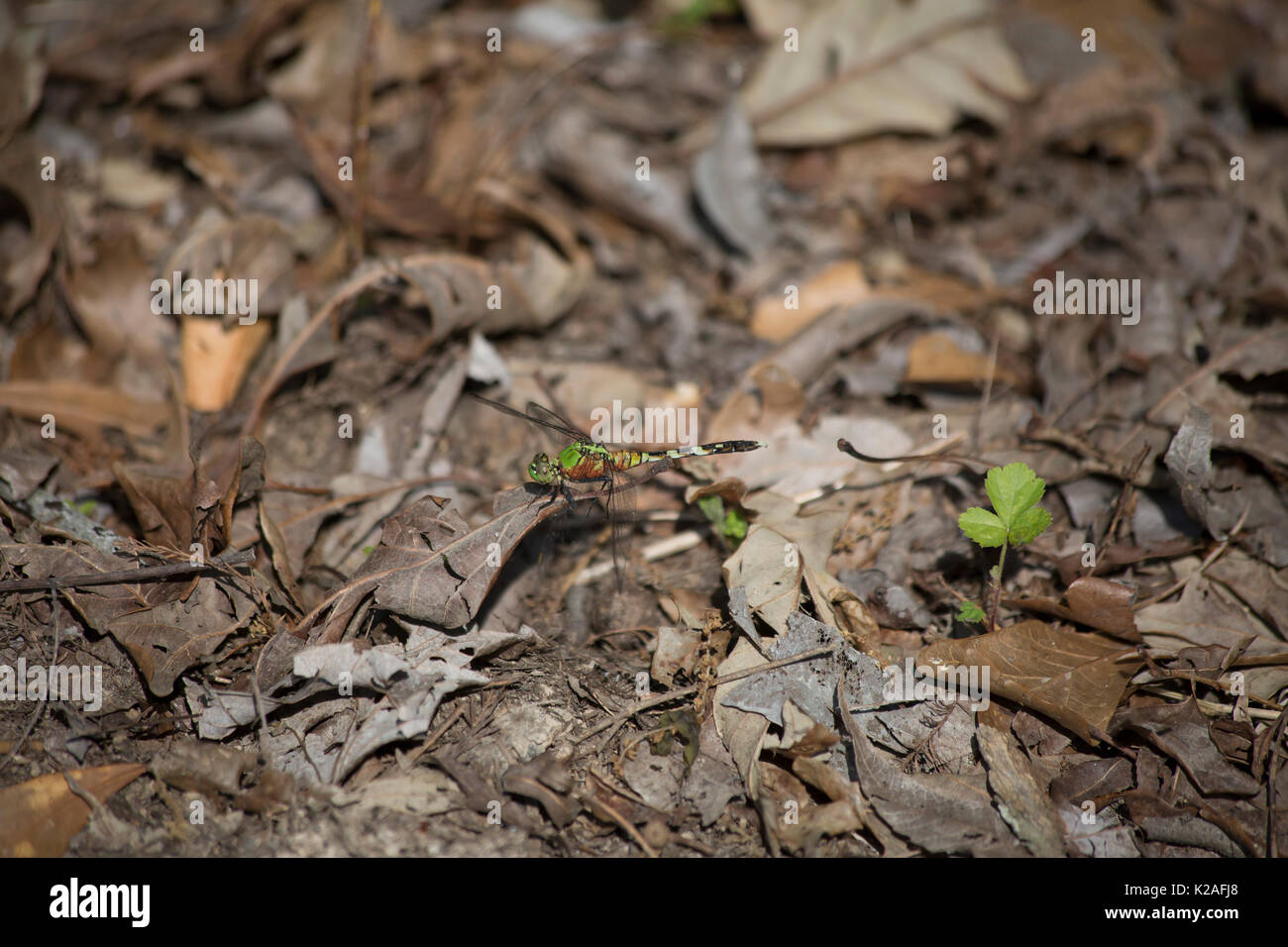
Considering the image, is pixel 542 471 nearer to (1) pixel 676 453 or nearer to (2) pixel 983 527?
(1) pixel 676 453

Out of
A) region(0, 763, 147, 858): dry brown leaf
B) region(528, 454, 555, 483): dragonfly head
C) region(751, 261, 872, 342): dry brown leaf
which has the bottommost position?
region(0, 763, 147, 858): dry brown leaf

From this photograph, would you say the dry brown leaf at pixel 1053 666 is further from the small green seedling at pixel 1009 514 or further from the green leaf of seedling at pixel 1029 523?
the green leaf of seedling at pixel 1029 523

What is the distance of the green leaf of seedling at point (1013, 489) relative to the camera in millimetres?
2932

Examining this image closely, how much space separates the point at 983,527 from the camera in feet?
9.81

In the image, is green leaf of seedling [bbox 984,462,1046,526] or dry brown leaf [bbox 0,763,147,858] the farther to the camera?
green leaf of seedling [bbox 984,462,1046,526]

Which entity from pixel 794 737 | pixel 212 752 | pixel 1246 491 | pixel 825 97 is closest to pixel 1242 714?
pixel 1246 491

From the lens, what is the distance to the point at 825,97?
5.22m

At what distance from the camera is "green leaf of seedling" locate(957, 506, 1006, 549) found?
298cm

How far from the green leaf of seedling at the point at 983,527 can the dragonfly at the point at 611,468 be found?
1076mm

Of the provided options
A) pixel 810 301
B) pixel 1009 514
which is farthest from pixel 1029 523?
pixel 810 301

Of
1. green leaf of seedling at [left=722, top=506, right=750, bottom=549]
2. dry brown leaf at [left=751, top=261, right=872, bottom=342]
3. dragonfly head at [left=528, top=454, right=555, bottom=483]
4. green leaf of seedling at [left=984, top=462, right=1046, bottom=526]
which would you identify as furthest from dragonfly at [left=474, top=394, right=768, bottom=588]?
green leaf of seedling at [left=984, top=462, right=1046, bottom=526]

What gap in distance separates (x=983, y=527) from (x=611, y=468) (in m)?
1.58

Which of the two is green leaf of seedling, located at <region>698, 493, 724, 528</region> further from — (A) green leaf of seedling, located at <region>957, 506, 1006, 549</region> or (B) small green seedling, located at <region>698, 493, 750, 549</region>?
(A) green leaf of seedling, located at <region>957, 506, 1006, 549</region>
